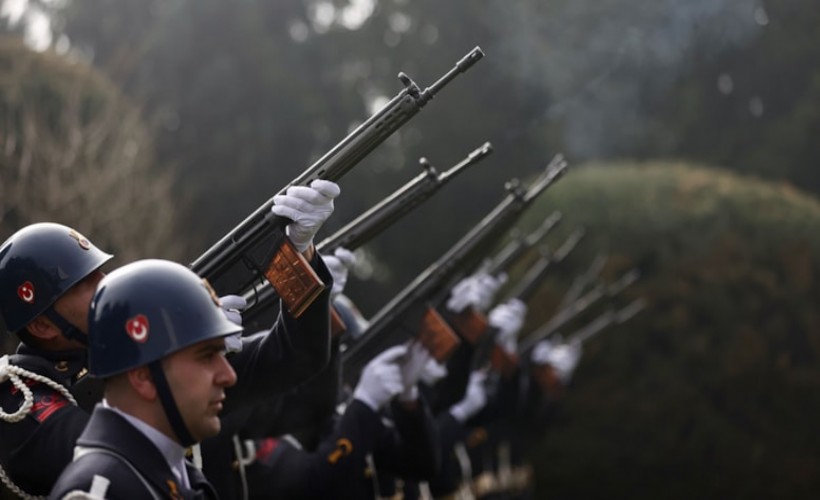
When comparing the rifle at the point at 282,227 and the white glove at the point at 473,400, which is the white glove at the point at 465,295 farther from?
the rifle at the point at 282,227

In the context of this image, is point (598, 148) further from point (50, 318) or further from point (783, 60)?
point (50, 318)

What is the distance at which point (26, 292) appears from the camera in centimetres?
493

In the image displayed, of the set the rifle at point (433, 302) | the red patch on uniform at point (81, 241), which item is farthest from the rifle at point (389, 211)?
the red patch on uniform at point (81, 241)

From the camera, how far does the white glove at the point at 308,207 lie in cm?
501

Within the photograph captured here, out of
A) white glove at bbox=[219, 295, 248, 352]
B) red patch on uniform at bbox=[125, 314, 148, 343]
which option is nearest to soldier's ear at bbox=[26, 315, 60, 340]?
white glove at bbox=[219, 295, 248, 352]

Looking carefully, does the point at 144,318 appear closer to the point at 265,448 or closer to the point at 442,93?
the point at 265,448

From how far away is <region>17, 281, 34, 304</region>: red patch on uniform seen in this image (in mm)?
4918

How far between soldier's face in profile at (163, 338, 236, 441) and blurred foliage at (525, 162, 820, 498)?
1209 cm

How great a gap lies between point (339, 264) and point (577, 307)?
8.32 meters

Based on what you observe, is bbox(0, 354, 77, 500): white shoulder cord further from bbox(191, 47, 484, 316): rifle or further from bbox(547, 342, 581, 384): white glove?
bbox(547, 342, 581, 384): white glove

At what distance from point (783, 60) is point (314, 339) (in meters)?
17.5

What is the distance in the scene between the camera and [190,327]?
3.69 meters

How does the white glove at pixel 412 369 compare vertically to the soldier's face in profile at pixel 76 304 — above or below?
below

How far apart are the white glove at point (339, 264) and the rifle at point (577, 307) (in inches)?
301
